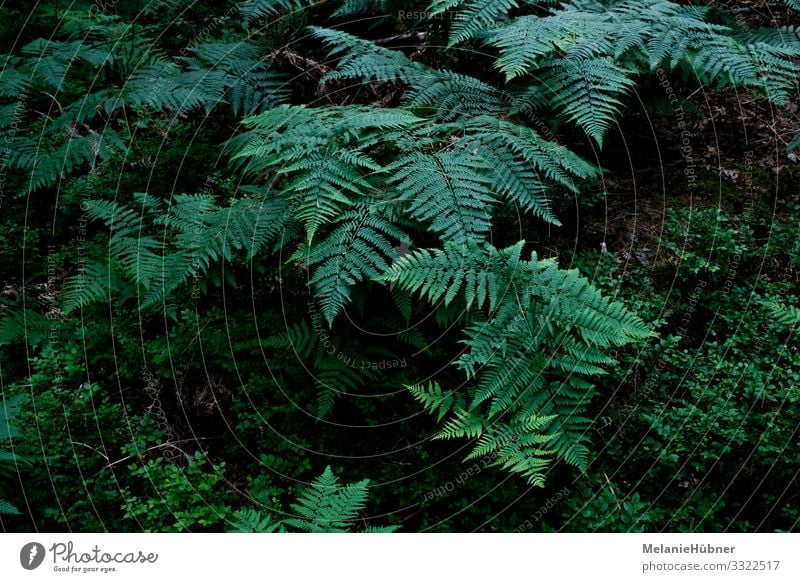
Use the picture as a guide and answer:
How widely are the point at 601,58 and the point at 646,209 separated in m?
1.06

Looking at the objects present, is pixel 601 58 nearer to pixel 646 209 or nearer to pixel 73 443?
pixel 646 209

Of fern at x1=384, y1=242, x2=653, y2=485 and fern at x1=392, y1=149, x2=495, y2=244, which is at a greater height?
fern at x1=392, y1=149, x2=495, y2=244

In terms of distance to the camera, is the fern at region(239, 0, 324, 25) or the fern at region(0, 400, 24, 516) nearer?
the fern at region(0, 400, 24, 516)

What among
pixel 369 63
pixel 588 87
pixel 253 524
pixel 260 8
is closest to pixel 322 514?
pixel 253 524

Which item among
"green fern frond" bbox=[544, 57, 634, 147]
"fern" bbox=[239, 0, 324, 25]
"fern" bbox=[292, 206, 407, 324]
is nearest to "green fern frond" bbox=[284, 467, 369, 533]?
"fern" bbox=[292, 206, 407, 324]

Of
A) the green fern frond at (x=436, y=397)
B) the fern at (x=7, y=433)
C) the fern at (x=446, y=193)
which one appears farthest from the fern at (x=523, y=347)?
the fern at (x=7, y=433)

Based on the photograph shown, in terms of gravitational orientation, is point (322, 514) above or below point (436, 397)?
below

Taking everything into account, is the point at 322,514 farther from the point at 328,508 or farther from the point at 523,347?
the point at 523,347

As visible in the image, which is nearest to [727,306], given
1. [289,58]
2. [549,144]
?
[549,144]

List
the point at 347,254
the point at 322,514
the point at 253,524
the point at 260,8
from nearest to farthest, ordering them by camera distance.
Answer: the point at 253,524 < the point at 322,514 < the point at 347,254 < the point at 260,8

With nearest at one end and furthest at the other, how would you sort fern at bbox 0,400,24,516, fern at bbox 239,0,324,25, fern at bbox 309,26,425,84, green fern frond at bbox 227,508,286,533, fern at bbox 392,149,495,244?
1. green fern frond at bbox 227,508,286,533
2. fern at bbox 0,400,24,516
3. fern at bbox 392,149,495,244
4. fern at bbox 309,26,425,84
5. fern at bbox 239,0,324,25

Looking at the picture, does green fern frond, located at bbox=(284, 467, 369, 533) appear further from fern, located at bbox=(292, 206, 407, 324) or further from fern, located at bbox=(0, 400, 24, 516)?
fern, located at bbox=(0, 400, 24, 516)

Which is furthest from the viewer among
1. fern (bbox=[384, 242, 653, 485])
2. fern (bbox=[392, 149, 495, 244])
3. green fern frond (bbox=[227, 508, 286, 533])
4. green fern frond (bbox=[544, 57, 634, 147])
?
green fern frond (bbox=[544, 57, 634, 147])
